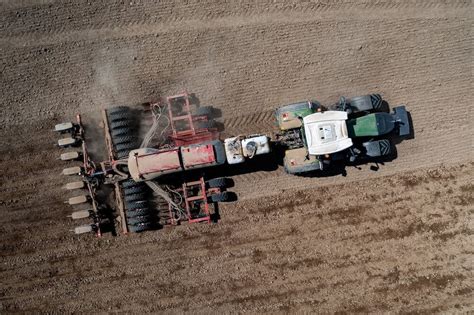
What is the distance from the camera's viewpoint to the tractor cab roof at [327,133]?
15391mm

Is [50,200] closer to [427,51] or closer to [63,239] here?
[63,239]

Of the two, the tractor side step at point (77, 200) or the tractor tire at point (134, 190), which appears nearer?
the tractor tire at point (134, 190)

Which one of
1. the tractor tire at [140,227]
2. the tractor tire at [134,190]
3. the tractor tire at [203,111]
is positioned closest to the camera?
the tractor tire at [134,190]

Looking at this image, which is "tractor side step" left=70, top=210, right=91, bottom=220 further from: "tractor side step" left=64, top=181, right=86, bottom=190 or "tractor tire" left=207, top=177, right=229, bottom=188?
"tractor tire" left=207, top=177, right=229, bottom=188

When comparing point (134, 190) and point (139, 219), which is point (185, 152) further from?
point (139, 219)

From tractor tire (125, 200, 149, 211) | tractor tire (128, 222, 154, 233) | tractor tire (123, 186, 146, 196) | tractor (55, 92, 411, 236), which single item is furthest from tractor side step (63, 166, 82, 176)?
tractor tire (128, 222, 154, 233)

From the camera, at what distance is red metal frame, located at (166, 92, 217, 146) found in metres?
16.4

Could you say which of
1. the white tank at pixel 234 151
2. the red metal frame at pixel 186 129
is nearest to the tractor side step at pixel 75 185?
the red metal frame at pixel 186 129

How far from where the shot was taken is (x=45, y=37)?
16797 millimetres

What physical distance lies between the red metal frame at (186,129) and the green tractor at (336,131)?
3.04 meters

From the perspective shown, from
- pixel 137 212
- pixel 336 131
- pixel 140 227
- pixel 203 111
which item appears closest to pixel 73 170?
pixel 137 212

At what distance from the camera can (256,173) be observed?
16859mm

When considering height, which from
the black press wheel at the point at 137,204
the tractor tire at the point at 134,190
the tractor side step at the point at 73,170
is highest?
the tractor side step at the point at 73,170

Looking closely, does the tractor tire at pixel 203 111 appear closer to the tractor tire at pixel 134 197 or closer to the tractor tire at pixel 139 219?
the tractor tire at pixel 134 197
